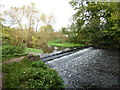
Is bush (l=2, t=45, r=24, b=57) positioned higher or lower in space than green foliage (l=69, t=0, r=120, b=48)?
lower

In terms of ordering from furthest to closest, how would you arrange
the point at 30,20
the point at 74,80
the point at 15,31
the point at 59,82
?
the point at 30,20 < the point at 15,31 < the point at 74,80 < the point at 59,82

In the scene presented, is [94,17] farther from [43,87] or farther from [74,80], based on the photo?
[43,87]

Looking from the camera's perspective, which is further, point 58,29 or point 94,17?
point 58,29

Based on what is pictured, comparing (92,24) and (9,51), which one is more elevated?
(92,24)

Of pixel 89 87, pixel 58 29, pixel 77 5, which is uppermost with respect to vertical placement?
pixel 77 5

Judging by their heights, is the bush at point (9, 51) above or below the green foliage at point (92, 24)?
below

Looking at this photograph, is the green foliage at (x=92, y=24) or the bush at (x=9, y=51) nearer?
the bush at (x=9, y=51)

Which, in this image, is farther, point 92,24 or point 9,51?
point 92,24

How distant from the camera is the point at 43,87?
2039mm

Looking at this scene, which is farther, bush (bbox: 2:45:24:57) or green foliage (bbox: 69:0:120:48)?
green foliage (bbox: 69:0:120:48)

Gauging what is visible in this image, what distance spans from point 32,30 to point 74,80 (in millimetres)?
8114

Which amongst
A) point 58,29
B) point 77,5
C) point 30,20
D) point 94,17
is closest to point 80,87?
point 30,20

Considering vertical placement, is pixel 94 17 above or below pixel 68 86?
above

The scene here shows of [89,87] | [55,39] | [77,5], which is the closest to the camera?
[89,87]
